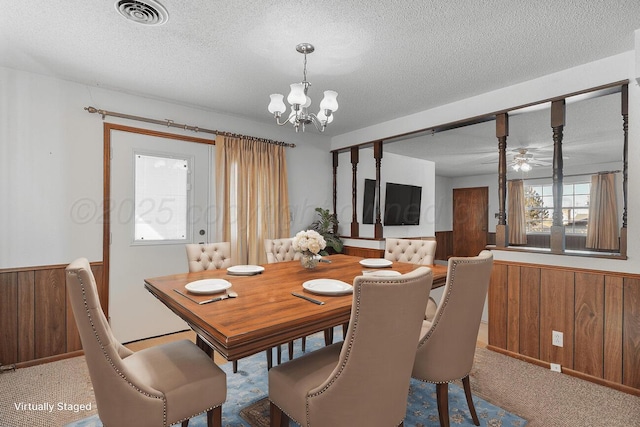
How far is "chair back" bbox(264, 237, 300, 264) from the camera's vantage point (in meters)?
3.05

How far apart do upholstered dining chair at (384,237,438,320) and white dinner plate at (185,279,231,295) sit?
1661 millimetres

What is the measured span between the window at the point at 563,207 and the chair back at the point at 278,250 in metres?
6.42

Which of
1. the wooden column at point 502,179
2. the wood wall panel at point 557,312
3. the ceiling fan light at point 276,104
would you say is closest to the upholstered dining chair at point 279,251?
the ceiling fan light at point 276,104

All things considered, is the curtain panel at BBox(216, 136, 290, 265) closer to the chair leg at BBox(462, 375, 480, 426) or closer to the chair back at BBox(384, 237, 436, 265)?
the chair back at BBox(384, 237, 436, 265)

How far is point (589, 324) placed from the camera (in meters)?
2.50

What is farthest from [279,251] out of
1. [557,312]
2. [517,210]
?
[517,210]

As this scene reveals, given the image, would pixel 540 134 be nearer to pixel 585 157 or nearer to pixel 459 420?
pixel 585 157

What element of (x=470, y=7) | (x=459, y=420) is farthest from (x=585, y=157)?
(x=459, y=420)

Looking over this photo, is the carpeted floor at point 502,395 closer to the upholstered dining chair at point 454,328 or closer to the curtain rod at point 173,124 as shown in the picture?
the upholstered dining chair at point 454,328

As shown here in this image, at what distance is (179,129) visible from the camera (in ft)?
11.7

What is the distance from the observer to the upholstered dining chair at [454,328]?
62.2 inches

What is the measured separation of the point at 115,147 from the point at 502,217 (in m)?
3.89

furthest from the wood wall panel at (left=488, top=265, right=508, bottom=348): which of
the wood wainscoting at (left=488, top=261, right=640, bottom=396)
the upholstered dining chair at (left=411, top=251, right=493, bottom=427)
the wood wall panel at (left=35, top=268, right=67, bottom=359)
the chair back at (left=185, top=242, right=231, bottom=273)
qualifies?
the wood wall panel at (left=35, top=268, right=67, bottom=359)

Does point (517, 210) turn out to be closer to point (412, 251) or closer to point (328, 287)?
point (412, 251)
